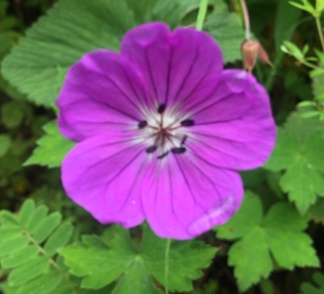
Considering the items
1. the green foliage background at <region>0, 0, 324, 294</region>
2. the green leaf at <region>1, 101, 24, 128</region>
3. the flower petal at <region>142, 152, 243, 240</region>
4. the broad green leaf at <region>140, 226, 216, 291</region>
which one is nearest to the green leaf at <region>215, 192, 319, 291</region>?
the green foliage background at <region>0, 0, 324, 294</region>

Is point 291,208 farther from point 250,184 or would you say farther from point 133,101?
point 133,101

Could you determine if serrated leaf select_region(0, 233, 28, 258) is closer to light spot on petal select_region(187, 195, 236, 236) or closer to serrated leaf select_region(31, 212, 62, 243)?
serrated leaf select_region(31, 212, 62, 243)

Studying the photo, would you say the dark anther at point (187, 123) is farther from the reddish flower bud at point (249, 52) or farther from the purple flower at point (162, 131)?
the reddish flower bud at point (249, 52)

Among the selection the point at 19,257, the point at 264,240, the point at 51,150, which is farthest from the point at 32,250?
the point at 264,240

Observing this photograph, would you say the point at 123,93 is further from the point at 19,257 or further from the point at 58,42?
the point at 58,42

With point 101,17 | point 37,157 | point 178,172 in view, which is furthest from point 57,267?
point 101,17
